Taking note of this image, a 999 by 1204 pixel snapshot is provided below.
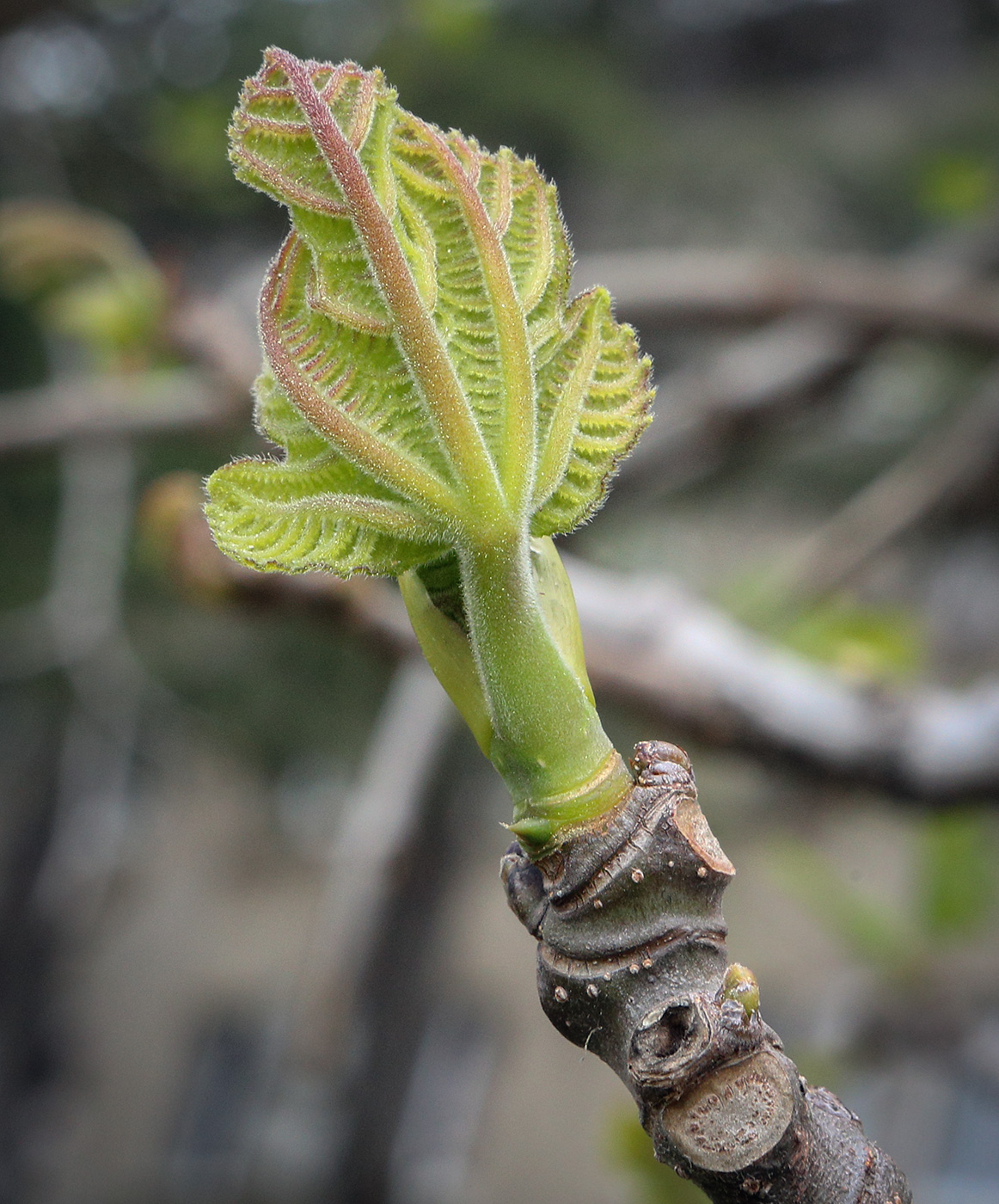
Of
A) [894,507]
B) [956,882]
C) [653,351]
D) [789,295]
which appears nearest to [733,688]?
[894,507]

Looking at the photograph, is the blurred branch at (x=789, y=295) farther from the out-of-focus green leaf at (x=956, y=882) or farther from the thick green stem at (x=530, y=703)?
the thick green stem at (x=530, y=703)

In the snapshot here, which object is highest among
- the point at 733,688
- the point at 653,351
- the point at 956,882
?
the point at 733,688

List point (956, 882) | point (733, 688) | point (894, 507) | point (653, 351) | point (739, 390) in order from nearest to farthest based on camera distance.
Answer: point (733, 688) < point (894, 507) < point (739, 390) < point (956, 882) < point (653, 351)

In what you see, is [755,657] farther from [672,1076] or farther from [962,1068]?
[962,1068]

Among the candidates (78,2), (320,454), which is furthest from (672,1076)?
(78,2)

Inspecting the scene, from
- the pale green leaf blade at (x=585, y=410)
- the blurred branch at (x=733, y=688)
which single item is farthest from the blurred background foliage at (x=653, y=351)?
the pale green leaf blade at (x=585, y=410)

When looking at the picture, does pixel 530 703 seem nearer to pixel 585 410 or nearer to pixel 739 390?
pixel 585 410

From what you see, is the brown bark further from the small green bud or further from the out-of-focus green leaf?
the out-of-focus green leaf

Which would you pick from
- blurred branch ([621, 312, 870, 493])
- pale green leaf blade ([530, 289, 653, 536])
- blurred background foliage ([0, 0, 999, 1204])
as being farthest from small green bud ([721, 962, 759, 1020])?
blurred branch ([621, 312, 870, 493])
